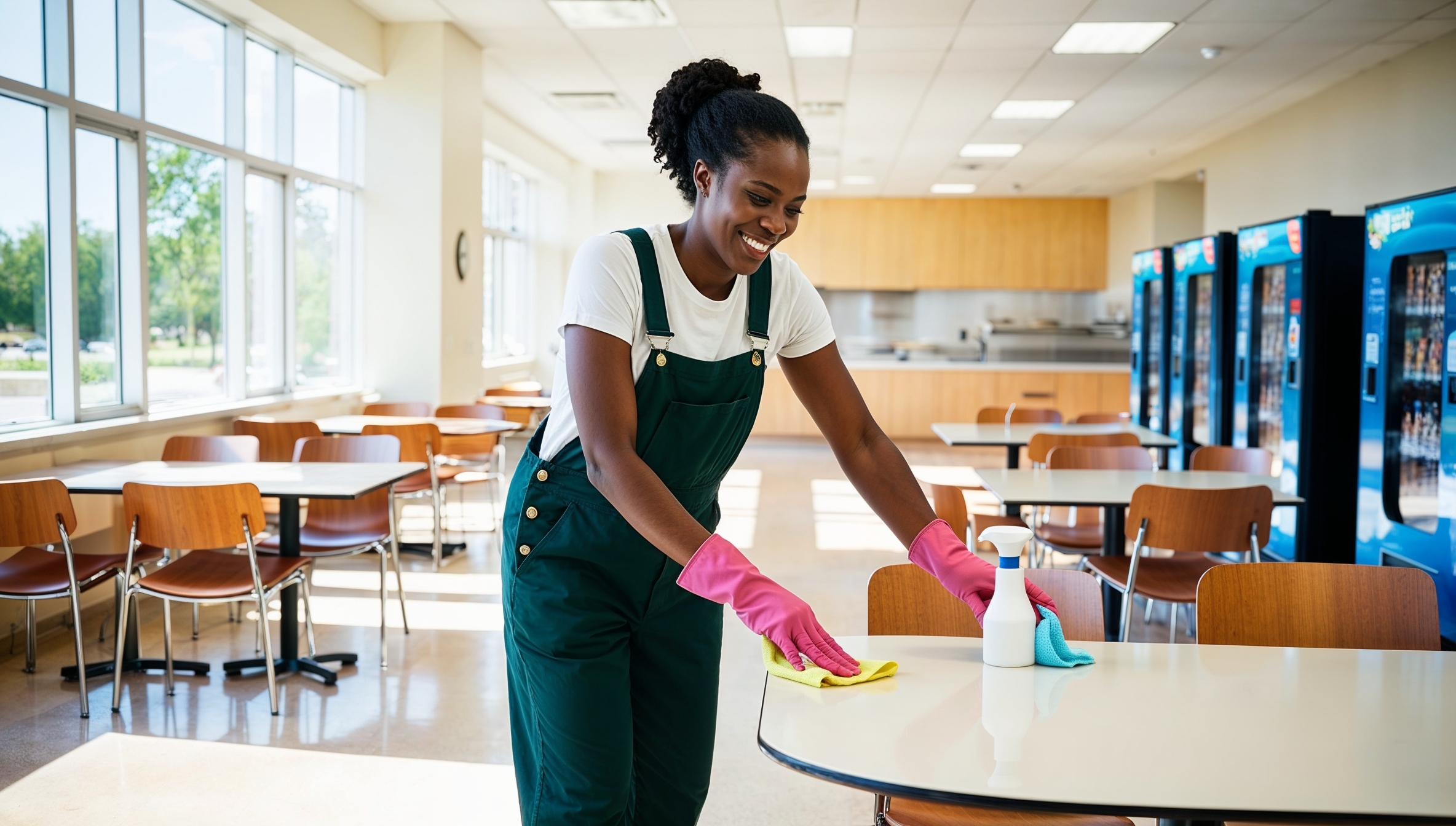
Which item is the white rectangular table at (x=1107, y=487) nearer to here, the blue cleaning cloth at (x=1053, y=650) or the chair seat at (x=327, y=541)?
the blue cleaning cloth at (x=1053, y=650)

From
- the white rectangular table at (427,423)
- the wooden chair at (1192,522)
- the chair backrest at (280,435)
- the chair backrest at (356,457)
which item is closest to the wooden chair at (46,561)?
the chair backrest at (356,457)

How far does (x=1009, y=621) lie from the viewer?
1.52 m

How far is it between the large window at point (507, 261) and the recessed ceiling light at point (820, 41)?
3.78 metres

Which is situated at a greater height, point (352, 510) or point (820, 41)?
point (820, 41)

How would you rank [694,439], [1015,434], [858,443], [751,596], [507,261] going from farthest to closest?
[507,261] < [1015,434] < [858,443] < [694,439] < [751,596]

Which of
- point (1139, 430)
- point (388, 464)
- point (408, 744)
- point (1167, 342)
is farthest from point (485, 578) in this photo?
point (1167, 342)

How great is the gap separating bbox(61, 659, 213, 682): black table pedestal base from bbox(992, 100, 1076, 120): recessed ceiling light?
6525 mm

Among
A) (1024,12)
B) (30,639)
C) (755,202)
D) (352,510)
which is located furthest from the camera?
(1024,12)

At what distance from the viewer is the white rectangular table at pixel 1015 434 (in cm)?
533

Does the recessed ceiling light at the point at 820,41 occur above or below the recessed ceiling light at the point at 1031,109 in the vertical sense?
below

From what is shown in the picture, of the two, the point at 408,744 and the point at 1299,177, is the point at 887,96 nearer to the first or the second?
the point at 1299,177

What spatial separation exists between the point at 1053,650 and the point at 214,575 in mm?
2892

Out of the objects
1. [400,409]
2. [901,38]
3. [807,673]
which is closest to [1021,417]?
[901,38]

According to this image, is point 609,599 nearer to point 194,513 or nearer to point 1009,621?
point 1009,621
